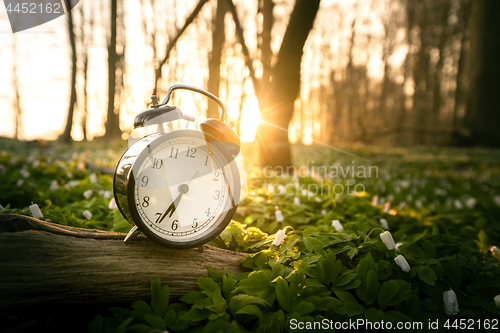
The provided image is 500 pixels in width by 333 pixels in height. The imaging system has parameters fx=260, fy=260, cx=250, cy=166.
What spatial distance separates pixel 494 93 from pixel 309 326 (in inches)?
690

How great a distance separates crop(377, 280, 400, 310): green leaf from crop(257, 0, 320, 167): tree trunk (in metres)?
3.84

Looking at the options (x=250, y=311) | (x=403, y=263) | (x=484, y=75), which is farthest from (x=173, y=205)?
(x=484, y=75)

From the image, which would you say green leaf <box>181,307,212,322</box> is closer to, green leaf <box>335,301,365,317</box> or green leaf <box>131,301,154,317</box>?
green leaf <box>131,301,154,317</box>

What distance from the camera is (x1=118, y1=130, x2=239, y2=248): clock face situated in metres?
1.50

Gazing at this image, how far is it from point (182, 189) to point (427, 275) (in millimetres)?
1558

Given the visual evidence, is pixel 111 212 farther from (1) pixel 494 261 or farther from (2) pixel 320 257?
(1) pixel 494 261

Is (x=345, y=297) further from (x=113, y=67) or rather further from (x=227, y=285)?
(x=113, y=67)

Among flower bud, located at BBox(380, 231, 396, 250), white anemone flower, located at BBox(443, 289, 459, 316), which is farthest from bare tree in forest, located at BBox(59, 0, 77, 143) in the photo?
white anemone flower, located at BBox(443, 289, 459, 316)

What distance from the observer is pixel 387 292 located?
1400mm

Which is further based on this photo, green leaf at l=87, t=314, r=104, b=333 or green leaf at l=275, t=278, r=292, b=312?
green leaf at l=275, t=278, r=292, b=312

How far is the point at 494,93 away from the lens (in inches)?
517

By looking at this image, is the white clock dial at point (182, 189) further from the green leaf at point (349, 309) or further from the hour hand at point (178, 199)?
the green leaf at point (349, 309)

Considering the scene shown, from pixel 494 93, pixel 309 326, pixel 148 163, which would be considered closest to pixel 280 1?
pixel 148 163

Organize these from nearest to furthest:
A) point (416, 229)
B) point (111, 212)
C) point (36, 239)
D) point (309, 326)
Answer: point (309, 326) → point (36, 239) → point (111, 212) → point (416, 229)
